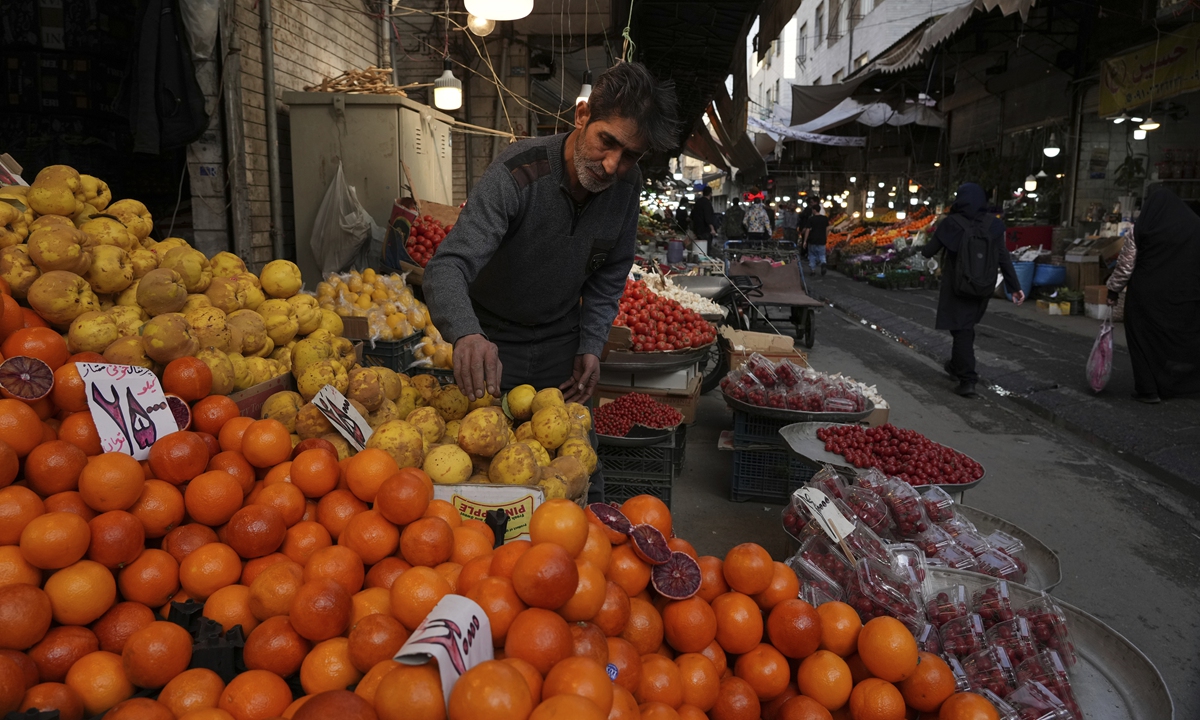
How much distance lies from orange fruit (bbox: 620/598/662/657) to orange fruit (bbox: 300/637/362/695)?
1.85 ft

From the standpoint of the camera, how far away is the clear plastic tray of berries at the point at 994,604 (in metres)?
2.14

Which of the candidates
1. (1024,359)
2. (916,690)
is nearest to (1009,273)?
(1024,359)

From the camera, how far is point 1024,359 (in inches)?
366

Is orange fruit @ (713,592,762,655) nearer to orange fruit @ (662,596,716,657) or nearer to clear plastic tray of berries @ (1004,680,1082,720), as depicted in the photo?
orange fruit @ (662,596,716,657)

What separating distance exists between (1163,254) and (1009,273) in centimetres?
134

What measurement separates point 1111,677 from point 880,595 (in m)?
0.62

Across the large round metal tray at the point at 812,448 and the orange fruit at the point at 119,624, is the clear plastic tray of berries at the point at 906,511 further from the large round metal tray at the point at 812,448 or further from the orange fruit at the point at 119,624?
the orange fruit at the point at 119,624

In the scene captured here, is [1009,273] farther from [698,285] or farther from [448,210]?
[448,210]

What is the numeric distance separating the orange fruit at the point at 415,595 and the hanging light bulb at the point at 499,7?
4476 millimetres

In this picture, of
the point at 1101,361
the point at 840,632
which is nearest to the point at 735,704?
the point at 840,632

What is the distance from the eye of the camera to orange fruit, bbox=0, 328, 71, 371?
181 cm

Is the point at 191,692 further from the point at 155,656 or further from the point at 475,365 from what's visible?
the point at 475,365

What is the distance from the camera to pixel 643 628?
5.16 ft

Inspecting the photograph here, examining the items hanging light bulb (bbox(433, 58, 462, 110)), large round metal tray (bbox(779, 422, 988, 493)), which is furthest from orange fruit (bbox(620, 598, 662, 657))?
hanging light bulb (bbox(433, 58, 462, 110))
